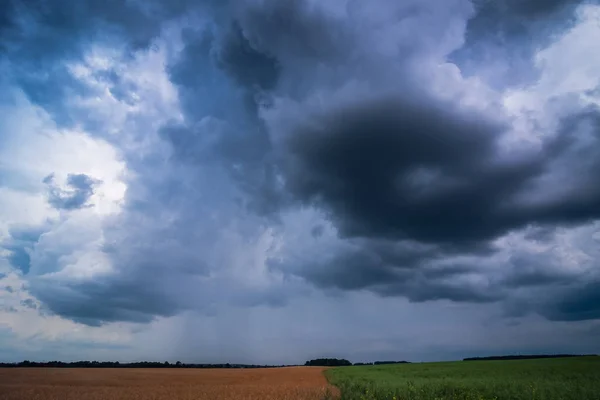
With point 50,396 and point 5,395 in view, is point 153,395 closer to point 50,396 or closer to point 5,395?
point 50,396

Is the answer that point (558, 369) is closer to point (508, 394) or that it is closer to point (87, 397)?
point (508, 394)

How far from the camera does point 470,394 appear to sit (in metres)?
27.9

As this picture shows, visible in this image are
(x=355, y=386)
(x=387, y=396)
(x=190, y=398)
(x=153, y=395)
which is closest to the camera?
(x=387, y=396)

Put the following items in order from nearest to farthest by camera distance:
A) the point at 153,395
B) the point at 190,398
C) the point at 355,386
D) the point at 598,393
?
the point at 598,393, the point at 190,398, the point at 153,395, the point at 355,386

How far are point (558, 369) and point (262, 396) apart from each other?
110 ft

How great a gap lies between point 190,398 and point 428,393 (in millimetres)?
17469

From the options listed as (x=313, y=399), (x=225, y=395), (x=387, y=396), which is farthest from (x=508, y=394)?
(x=225, y=395)

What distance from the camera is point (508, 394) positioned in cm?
2820

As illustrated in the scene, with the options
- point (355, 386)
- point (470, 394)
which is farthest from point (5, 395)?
point (470, 394)

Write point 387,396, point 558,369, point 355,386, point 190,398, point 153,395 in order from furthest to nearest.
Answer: point 558,369, point 355,386, point 153,395, point 190,398, point 387,396

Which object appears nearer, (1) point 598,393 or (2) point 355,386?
(1) point 598,393

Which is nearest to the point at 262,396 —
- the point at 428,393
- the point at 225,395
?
the point at 225,395

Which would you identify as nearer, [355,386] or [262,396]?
[262,396]

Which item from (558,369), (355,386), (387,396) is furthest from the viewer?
(558,369)
